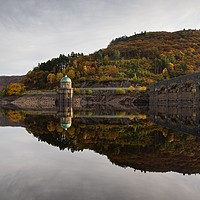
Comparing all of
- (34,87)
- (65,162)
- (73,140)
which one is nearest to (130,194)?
(65,162)

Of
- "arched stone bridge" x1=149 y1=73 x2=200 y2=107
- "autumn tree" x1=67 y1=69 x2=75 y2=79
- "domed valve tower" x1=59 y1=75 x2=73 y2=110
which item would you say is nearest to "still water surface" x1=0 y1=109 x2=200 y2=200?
"arched stone bridge" x1=149 y1=73 x2=200 y2=107

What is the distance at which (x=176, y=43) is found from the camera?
164 metres

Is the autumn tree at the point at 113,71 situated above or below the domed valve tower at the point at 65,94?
above

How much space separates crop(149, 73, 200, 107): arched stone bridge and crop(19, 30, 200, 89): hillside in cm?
2828

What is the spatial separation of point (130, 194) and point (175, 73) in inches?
4287

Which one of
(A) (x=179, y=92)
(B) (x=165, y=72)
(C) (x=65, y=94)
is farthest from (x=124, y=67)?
(A) (x=179, y=92)

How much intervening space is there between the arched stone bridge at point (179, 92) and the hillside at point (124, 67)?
2828 centimetres

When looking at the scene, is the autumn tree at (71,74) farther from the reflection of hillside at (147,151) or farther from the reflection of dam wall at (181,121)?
the reflection of hillside at (147,151)

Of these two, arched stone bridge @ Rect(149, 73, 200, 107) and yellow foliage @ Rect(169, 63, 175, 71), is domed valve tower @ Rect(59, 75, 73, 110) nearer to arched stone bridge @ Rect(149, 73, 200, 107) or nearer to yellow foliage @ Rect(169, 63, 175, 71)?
arched stone bridge @ Rect(149, 73, 200, 107)

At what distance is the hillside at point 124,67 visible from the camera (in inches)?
4316

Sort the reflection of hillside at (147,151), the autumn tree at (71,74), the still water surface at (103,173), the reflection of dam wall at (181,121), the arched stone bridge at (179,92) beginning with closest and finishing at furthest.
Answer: the still water surface at (103,173), the reflection of hillside at (147,151), the reflection of dam wall at (181,121), the arched stone bridge at (179,92), the autumn tree at (71,74)

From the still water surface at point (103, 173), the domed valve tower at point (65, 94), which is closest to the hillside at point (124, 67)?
the domed valve tower at point (65, 94)

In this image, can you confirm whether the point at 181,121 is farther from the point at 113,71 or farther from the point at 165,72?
the point at 113,71

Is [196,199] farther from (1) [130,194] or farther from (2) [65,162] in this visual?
(2) [65,162]
